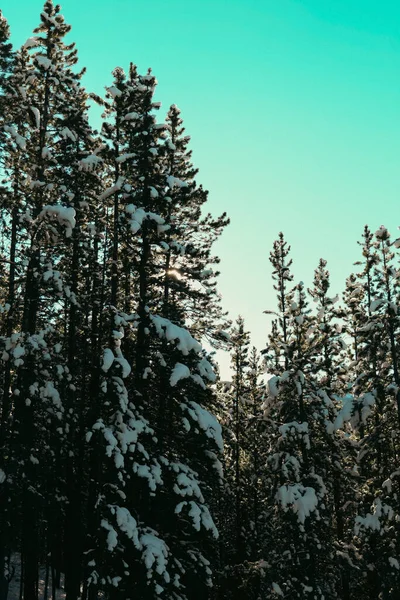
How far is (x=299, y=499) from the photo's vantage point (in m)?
16.2

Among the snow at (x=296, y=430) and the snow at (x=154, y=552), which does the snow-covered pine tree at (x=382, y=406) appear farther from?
the snow at (x=154, y=552)

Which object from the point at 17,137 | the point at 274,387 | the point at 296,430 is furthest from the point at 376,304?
the point at 17,137

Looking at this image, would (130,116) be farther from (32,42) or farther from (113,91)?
(32,42)

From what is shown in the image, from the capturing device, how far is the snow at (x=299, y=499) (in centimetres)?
1608

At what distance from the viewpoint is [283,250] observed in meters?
26.5

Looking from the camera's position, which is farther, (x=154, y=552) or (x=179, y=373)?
(x=179, y=373)

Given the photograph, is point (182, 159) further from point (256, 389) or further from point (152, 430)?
point (256, 389)

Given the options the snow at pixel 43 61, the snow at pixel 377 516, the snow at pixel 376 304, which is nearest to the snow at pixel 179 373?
the snow at pixel 376 304

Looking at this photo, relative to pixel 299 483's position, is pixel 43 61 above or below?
→ above

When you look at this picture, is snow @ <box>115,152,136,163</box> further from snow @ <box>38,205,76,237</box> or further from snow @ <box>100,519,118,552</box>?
snow @ <box>100,519,118,552</box>

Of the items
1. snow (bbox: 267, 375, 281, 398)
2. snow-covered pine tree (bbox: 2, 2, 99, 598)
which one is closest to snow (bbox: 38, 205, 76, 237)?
snow-covered pine tree (bbox: 2, 2, 99, 598)

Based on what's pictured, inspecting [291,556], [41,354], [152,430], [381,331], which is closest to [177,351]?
[152,430]

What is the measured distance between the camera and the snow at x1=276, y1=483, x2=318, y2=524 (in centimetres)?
1608

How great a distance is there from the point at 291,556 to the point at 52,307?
1215cm
